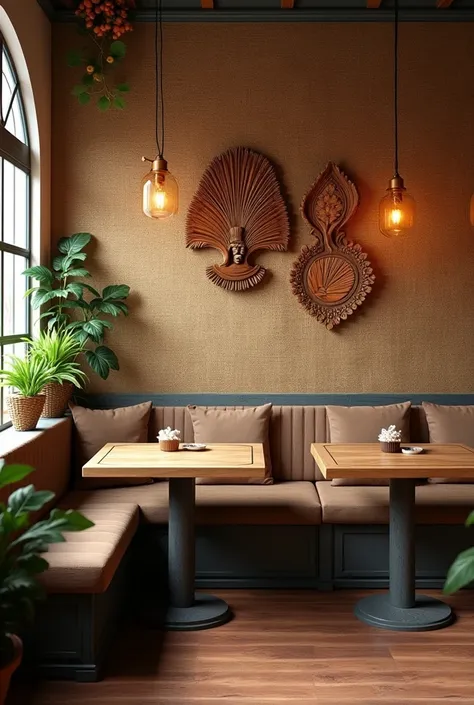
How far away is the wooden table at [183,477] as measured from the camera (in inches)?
148

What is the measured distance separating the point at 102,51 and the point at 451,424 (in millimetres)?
3263

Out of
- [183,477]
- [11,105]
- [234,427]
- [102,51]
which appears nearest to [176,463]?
[183,477]

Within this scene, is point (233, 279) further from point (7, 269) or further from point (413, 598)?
point (413, 598)

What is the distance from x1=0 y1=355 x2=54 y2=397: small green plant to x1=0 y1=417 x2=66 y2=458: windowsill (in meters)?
0.20

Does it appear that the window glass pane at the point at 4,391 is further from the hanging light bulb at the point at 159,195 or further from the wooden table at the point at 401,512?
the wooden table at the point at 401,512

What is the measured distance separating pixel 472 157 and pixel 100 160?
96.4 inches

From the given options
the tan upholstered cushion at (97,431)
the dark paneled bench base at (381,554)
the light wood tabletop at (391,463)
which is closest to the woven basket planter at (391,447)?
the light wood tabletop at (391,463)

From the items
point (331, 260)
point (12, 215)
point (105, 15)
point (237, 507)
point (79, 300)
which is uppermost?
→ point (105, 15)

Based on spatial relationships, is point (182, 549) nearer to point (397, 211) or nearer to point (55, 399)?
point (55, 399)

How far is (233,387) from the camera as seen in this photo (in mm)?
5289

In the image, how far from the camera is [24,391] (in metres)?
4.33

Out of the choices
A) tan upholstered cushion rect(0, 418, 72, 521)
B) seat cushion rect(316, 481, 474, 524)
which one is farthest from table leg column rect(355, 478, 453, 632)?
tan upholstered cushion rect(0, 418, 72, 521)

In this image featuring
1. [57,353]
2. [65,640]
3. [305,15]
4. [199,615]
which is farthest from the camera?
[305,15]

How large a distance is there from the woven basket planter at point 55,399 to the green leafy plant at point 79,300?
26 centimetres
